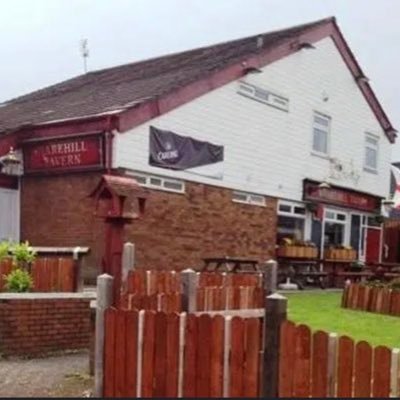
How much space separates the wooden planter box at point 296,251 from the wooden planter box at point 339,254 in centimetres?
140

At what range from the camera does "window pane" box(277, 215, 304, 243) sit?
835 inches

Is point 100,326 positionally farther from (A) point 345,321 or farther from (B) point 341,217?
(B) point 341,217

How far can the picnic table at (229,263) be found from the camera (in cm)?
1705

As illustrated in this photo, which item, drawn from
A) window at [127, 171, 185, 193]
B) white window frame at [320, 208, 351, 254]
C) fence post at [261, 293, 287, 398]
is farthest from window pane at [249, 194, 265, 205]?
fence post at [261, 293, 287, 398]

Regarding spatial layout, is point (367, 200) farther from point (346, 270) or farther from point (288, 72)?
point (288, 72)

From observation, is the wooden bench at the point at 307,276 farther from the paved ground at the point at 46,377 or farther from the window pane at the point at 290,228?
the paved ground at the point at 46,377

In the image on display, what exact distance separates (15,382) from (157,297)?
1796 millimetres

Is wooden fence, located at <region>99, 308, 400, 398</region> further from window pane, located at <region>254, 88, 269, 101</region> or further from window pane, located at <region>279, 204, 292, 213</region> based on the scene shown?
window pane, located at <region>279, 204, 292, 213</region>

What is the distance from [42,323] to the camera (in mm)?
9492

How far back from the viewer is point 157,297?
7.51m

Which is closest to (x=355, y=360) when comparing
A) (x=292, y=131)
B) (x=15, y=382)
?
(x=15, y=382)

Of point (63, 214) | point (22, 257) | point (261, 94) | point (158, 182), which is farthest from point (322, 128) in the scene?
point (22, 257)

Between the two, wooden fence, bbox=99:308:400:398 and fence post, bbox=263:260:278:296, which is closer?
wooden fence, bbox=99:308:400:398

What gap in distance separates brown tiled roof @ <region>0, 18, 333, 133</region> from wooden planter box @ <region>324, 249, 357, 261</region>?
22.4 ft
